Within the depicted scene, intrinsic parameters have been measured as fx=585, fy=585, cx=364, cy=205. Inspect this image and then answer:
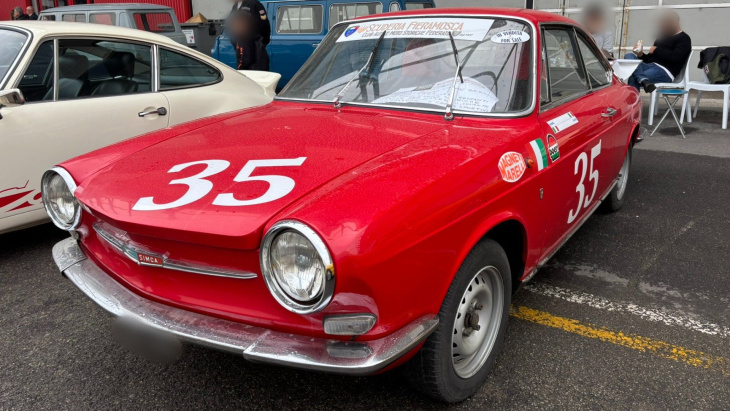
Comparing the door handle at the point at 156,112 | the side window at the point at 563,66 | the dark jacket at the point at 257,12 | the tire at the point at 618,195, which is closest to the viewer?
the side window at the point at 563,66

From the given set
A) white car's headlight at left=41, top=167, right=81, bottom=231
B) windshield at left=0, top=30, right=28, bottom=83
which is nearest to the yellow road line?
white car's headlight at left=41, top=167, right=81, bottom=231

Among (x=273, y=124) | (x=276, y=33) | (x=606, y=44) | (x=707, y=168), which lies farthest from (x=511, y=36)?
(x=276, y=33)

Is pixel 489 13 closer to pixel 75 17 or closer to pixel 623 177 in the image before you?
pixel 623 177

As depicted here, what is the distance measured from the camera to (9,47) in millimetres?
3955

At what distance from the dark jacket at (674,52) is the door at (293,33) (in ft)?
15.6

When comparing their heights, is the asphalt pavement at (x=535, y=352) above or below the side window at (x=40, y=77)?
below

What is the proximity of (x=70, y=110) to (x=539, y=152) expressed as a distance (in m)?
3.10

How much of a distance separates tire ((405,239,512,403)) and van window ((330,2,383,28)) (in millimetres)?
6648

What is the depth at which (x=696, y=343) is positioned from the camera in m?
2.77

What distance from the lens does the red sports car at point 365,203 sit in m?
1.83

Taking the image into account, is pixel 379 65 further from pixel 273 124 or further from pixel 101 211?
pixel 101 211

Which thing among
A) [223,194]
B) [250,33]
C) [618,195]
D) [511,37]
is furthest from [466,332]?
[250,33]

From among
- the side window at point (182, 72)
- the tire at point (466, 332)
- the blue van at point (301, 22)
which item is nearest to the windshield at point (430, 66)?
the tire at point (466, 332)

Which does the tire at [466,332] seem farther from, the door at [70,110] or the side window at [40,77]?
the side window at [40,77]
